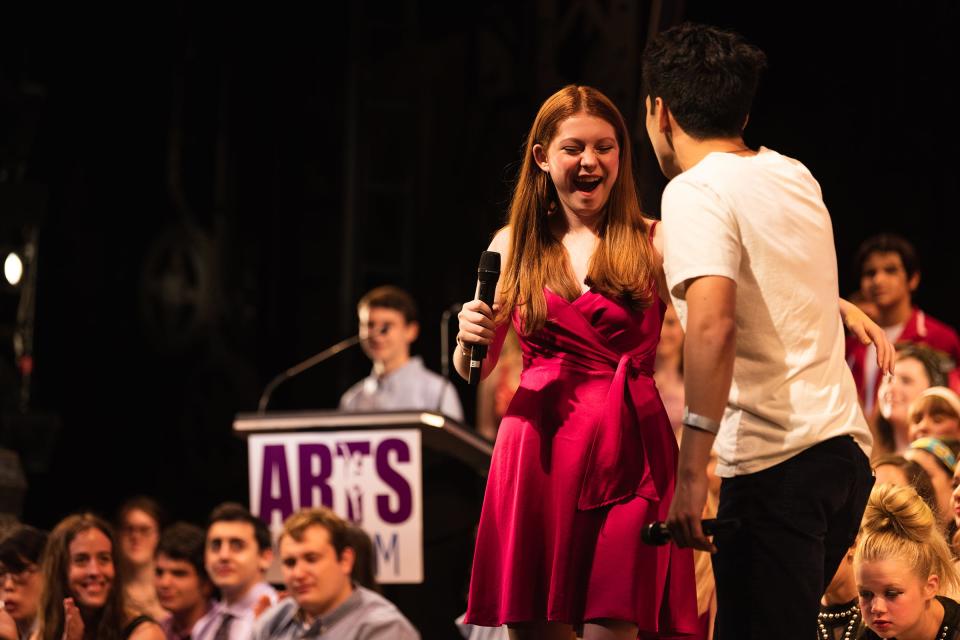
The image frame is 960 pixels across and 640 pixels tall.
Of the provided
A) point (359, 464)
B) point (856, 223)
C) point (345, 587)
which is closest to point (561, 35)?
point (856, 223)

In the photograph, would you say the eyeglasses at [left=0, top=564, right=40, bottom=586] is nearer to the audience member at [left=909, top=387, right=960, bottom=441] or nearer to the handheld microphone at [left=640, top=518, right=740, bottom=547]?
the audience member at [left=909, top=387, right=960, bottom=441]

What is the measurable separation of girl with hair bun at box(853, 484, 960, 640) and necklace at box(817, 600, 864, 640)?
18 cm

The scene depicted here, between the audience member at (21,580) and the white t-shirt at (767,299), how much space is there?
11.8 feet

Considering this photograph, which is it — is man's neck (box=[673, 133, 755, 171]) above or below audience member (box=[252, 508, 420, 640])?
A: above

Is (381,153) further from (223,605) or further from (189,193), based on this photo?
(223,605)

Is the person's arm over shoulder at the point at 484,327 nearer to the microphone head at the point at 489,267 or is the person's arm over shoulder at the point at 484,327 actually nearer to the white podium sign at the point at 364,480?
the microphone head at the point at 489,267

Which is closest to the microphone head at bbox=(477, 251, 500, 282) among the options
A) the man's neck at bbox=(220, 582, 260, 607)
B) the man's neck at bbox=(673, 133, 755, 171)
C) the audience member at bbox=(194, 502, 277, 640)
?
the man's neck at bbox=(673, 133, 755, 171)

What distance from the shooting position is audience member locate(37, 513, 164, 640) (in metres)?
5.28

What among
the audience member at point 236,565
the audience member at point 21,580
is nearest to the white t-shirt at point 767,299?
the audience member at point 21,580

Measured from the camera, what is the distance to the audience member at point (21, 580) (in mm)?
5500

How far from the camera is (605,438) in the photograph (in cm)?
315

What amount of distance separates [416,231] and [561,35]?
6.58 ft

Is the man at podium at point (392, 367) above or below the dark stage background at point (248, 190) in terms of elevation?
below

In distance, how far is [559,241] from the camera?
Result: 3.34m
